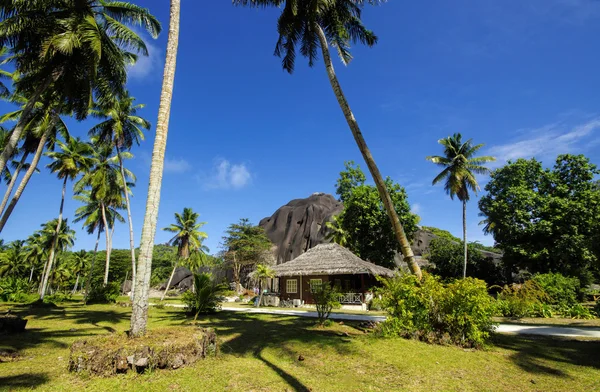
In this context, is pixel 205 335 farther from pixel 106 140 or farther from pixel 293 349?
pixel 106 140

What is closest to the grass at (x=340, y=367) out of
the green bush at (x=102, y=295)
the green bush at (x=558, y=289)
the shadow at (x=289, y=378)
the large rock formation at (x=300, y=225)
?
the shadow at (x=289, y=378)

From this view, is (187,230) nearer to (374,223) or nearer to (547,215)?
(374,223)

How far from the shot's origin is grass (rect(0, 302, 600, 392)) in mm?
5797

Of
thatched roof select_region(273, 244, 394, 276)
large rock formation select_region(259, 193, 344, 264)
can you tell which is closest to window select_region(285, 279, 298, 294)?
thatched roof select_region(273, 244, 394, 276)

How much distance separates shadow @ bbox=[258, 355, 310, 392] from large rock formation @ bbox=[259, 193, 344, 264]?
47.3 meters

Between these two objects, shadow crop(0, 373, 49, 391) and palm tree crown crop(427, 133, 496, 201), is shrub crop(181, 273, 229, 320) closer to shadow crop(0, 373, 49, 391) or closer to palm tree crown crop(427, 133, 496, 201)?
shadow crop(0, 373, 49, 391)

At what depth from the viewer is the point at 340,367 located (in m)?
7.05

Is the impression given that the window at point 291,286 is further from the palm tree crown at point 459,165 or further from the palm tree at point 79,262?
the palm tree at point 79,262

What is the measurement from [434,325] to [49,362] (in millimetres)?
10946

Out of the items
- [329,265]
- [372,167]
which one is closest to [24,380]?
[372,167]

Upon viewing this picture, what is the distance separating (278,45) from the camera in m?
15.0

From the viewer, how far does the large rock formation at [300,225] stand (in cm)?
5691

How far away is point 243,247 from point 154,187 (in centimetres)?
4160

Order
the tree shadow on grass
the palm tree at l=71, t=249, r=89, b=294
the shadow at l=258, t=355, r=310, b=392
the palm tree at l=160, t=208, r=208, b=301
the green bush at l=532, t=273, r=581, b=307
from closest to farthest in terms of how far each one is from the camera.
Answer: the shadow at l=258, t=355, r=310, b=392, the tree shadow on grass, the green bush at l=532, t=273, r=581, b=307, the palm tree at l=160, t=208, r=208, b=301, the palm tree at l=71, t=249, r=89, b=294
